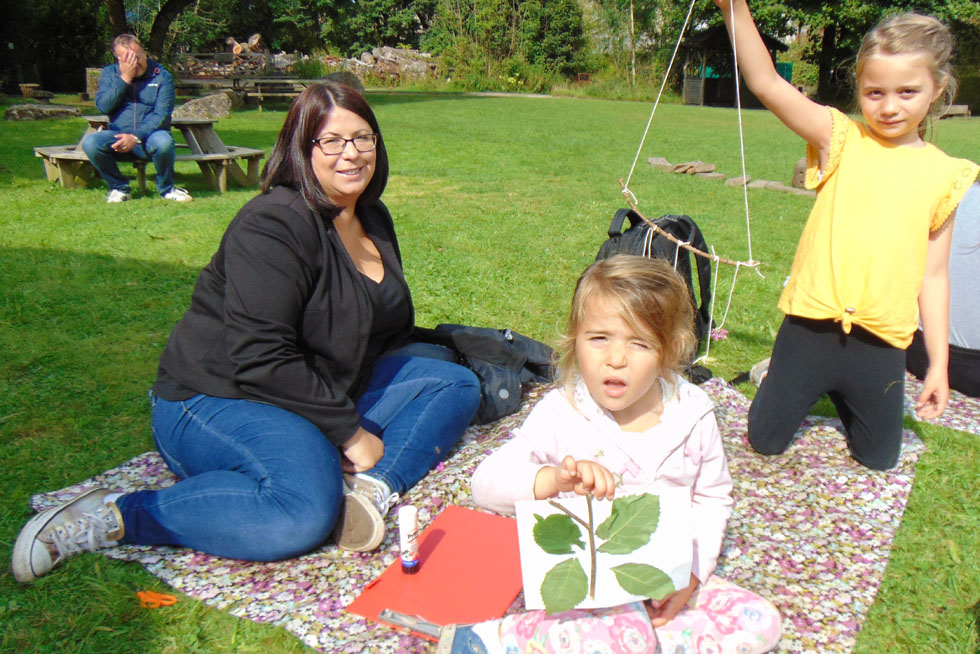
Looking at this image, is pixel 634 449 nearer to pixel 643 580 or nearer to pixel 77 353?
pixel 643 580

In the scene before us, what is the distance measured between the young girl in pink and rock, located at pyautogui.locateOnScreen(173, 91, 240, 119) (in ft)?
31.1

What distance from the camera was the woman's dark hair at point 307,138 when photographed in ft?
8.32

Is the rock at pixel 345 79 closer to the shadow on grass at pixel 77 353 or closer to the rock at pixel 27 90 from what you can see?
the shadow on grass at pixel 77 353

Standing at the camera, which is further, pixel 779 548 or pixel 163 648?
pixel 779 548

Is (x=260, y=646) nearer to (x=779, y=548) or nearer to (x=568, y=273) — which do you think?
(x=779, y=548)

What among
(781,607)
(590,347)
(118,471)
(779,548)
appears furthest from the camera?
(118,471)

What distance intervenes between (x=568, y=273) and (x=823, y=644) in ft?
12.5

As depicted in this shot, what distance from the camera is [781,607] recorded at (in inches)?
87.5

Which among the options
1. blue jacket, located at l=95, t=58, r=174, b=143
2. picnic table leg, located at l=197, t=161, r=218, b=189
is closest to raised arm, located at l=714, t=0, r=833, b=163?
blue jacket, located at l=95, t=58, r=174, b=143

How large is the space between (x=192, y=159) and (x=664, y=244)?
6.09 m

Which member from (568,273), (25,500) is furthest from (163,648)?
(568,273)

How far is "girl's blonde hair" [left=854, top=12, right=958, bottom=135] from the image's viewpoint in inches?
92.1

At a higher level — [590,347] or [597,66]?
[597,66]

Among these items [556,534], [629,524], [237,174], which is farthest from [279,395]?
[237,174]
